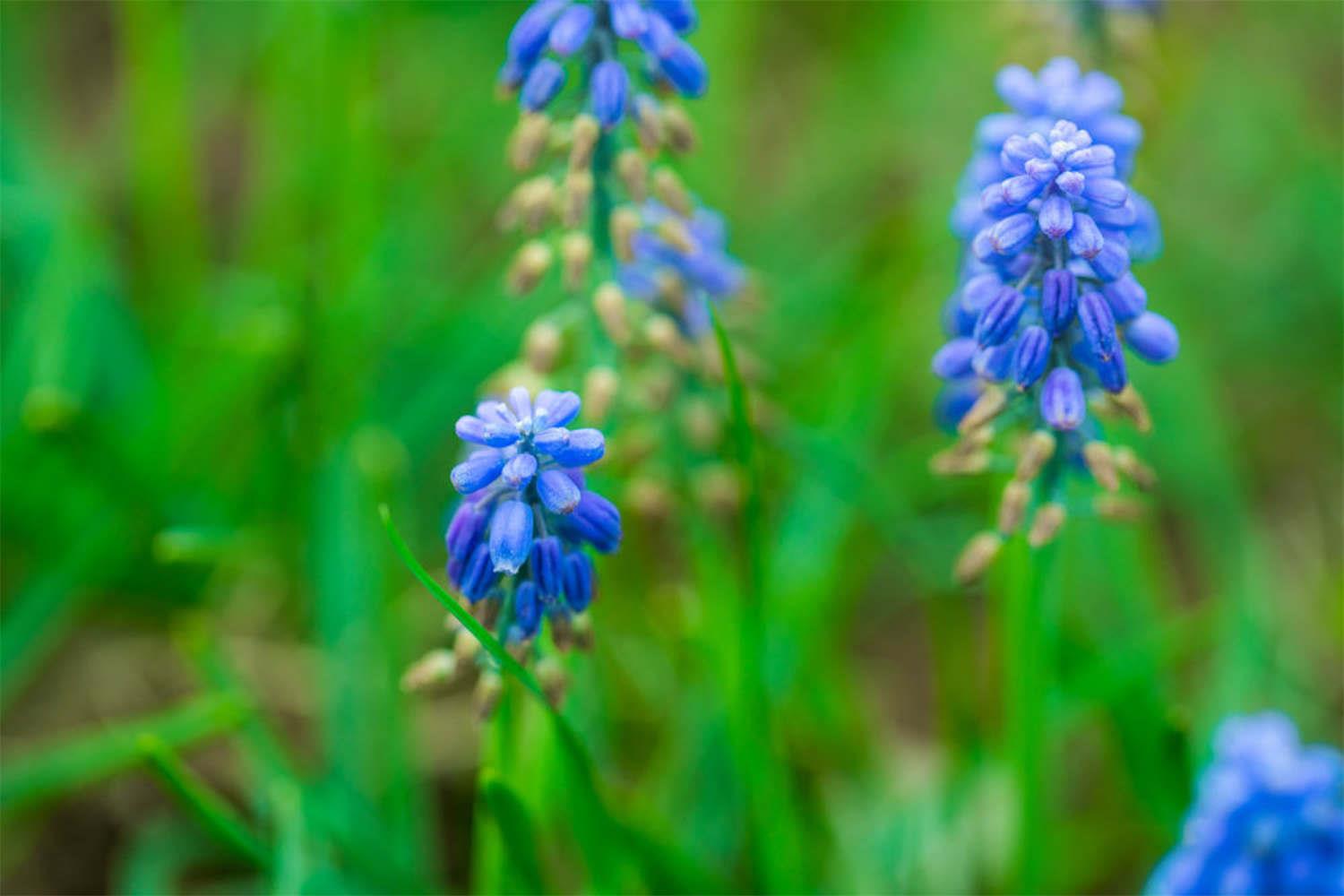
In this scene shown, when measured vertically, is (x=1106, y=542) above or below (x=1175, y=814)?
above

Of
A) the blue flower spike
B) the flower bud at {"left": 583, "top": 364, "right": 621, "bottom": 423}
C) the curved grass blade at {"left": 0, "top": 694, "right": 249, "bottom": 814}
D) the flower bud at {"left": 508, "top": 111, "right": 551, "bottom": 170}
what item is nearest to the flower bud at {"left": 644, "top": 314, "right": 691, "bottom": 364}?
the flower bud at {"left": 583, "top": 364, "right": 621, "bottom": 423}

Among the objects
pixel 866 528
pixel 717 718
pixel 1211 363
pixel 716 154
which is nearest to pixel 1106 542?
pixel 866 528

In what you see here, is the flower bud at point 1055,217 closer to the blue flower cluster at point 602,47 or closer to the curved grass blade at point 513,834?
the blue flower cluster at point 602,47

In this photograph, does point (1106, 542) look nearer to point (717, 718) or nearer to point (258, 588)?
point (717, 718)

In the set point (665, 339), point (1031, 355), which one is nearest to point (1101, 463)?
point (1031, 355)

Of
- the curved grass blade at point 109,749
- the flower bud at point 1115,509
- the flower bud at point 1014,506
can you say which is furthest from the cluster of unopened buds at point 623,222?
the curved grass blade at point 109,749
